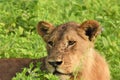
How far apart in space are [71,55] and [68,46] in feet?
0.34

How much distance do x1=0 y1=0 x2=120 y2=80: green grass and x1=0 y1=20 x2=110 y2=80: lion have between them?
2.73 feet

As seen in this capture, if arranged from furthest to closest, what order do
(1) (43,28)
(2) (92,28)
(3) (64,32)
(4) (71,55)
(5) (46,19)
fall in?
(5) (46,19) < (1) (43,28) < (2) (92,28) < (3) (64,32) < (4) (71,55)

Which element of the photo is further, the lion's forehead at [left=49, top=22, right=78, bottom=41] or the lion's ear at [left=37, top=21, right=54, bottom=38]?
the lion's ear at [left=37, top=21, right=54, bottom=38]

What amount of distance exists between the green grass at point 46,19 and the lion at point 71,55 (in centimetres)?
83

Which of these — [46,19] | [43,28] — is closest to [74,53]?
[43,28]

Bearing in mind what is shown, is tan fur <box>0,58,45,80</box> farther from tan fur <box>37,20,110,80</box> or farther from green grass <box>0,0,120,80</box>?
green grass <box>0,0,120,80</box>

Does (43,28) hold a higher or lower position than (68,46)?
higher

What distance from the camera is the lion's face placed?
255 inches

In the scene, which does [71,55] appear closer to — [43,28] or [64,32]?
[64,32]

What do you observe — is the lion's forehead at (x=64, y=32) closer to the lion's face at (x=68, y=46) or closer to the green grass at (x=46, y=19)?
the lion's face at (x=68, y=46)

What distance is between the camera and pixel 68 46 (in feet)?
21.9

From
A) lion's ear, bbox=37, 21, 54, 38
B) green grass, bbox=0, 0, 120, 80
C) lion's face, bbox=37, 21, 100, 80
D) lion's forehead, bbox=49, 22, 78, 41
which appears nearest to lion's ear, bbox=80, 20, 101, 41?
lion's face, bbox=37, 21, 100, 80

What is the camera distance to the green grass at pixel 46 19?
8250 mm

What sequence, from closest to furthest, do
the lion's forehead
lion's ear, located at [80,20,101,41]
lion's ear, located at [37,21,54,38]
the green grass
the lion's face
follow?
the lion's face → the lion's forehead → lion's ear, located at [80,20,101,41] → lion's ear, located at [37,21,54,38] → the green grass
